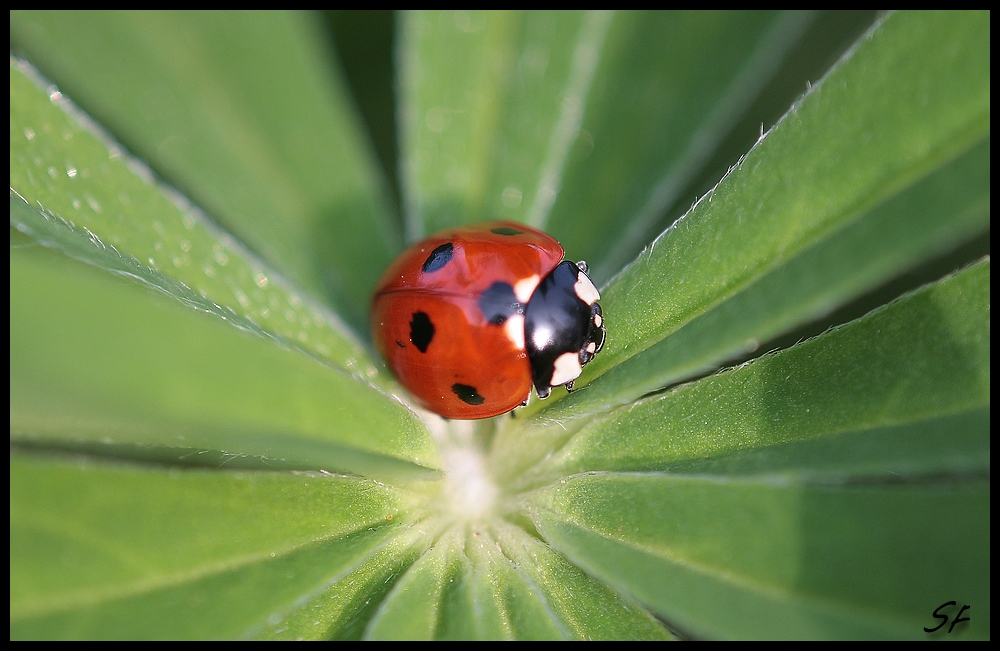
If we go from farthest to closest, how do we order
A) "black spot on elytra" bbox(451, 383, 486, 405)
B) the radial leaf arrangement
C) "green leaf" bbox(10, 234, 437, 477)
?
"black spot on elytra" bbox(451, 383, 486, 405)
the radial leaf arrangement
"green leaf" bbox(10, 234, 437, 477)

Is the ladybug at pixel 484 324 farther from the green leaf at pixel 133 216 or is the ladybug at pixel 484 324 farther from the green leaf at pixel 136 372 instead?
the green leaf at pixel 136 372

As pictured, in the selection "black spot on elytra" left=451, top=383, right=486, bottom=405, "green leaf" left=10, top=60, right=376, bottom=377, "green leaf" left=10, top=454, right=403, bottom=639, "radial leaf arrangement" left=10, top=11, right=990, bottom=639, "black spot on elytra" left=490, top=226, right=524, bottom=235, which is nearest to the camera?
"radial leaf arrangement" left=10, top=11, right=990, bottom=639

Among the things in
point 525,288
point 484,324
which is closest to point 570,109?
point 525,288

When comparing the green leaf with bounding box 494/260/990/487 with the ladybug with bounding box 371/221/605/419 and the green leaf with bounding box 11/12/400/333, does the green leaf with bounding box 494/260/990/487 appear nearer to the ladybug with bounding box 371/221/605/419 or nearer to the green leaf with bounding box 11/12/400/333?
the ladybug with bounding box 371/221/605/419

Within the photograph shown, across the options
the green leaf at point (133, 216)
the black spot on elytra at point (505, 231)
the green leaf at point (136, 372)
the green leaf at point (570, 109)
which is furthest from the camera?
the green leaf at point (570, 109)

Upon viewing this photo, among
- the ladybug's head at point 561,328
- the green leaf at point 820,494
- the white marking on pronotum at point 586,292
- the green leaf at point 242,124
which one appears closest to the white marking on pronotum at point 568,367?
the ladybug's head at point 561,328

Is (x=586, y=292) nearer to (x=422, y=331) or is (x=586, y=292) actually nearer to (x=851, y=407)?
(x=422, y=331)

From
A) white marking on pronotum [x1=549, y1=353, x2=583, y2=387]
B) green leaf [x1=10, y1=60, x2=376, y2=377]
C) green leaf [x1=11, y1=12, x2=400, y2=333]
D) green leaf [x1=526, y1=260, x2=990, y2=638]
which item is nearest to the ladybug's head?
white marking on pronotum [x1=549, y1=353, x2=583, y2=387]
